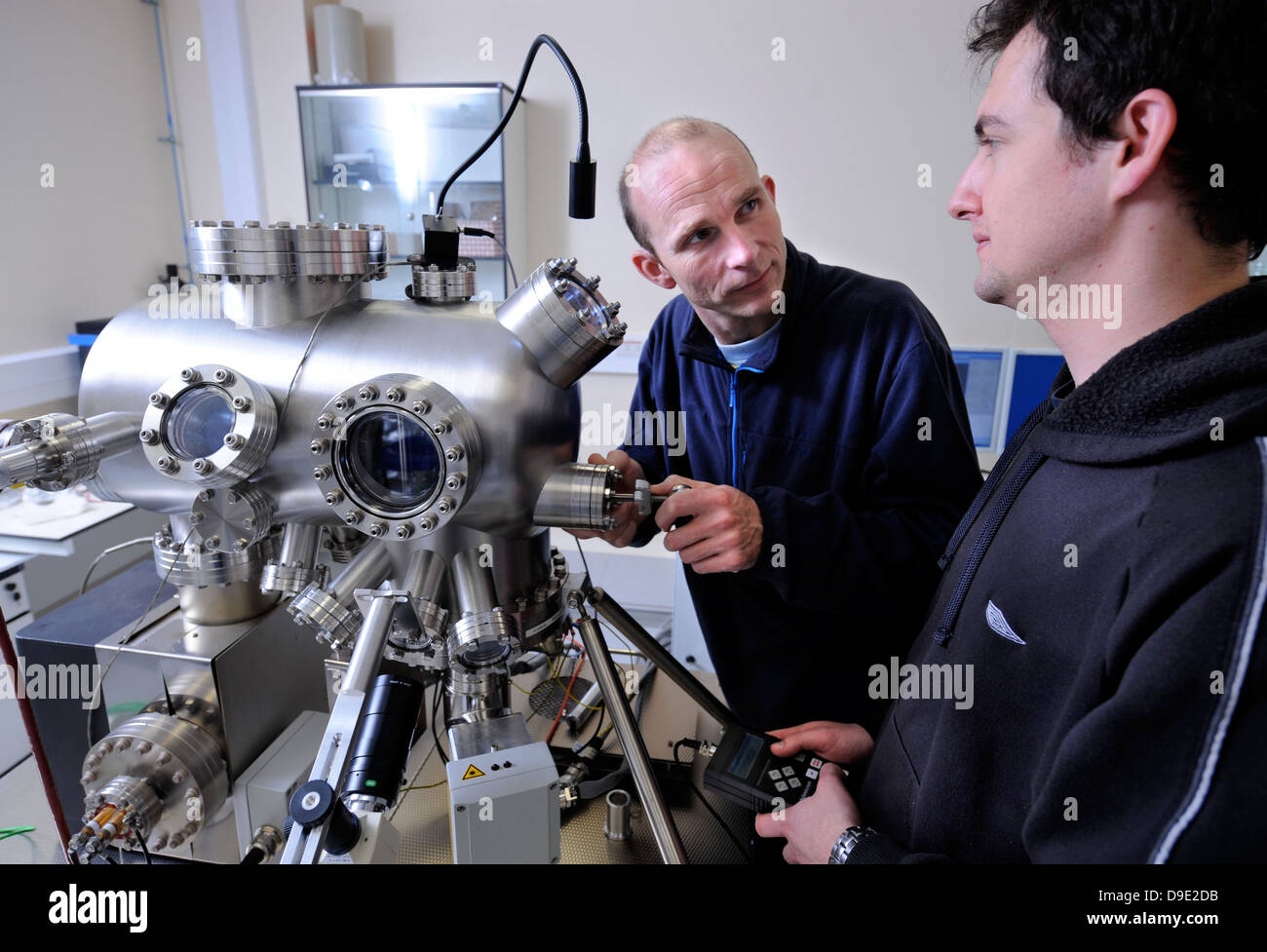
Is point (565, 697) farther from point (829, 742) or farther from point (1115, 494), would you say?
point (1115, 494)

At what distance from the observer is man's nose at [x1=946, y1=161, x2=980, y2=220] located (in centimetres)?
73

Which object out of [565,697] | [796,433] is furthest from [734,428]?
[565,697]

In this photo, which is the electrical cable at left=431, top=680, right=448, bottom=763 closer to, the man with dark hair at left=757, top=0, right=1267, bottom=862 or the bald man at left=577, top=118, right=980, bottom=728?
the bald man at left=577, top=118, right=980, bottom=728

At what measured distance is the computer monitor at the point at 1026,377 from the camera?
2623 millimetres

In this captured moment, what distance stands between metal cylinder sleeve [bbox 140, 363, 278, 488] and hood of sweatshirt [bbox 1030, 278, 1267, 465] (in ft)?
2.39

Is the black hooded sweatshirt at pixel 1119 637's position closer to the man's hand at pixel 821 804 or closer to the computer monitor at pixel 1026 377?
the man's hand at pixel 821 804

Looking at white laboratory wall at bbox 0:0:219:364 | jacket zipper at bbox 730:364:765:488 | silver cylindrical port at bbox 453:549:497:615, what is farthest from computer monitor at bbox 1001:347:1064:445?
white laboratory wall at bbox 0:0:219:364

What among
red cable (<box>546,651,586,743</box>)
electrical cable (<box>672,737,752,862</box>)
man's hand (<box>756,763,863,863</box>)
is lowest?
Result: electrical cable (<box>672,737,752,862</box>)

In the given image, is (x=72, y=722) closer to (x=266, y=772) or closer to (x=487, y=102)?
(x=266, y=772)

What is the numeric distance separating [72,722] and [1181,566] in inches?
43.5

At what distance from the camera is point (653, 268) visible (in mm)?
1217

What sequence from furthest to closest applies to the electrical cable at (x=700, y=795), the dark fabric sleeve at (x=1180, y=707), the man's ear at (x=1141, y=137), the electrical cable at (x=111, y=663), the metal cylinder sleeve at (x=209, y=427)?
the electrical cable at (x=700, y=795), the electrical cable at (x=111, y=663), the metal cylinder sleeve at (x=209, y=427), the man's ear at (x=1141, y=137), the dark fabric sleeve at (x=1180, y=707)

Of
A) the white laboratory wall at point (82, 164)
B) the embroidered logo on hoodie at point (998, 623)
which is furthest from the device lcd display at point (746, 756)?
the white laboratory wall at point (82, 164)

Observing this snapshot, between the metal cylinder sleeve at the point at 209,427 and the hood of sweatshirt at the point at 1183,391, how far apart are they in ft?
2.39
